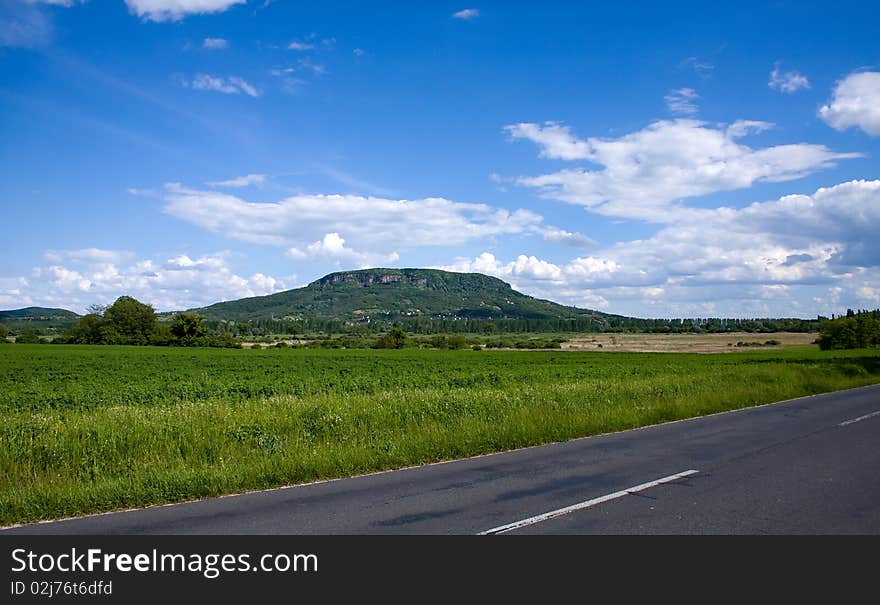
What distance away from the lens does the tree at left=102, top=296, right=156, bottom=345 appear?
96.0 m

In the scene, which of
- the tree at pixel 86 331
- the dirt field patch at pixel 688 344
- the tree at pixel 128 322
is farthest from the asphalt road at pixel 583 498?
the tree at pixel 86 331

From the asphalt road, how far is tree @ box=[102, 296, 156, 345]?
99.4 metres

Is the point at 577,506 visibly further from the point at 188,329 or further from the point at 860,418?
the point at 188,329

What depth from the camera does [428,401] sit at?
1385 cm

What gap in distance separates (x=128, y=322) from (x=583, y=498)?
10447cm

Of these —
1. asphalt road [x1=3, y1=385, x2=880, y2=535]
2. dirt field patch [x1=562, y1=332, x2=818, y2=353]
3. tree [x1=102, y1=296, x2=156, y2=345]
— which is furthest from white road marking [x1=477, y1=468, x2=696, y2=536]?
tree [x1=102, y1=296, x2=156, y2=345]

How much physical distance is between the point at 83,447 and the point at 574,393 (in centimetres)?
1153

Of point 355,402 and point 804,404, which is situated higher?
point 355,402

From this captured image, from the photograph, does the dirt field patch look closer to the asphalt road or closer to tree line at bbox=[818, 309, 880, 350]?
tree line at bbox=[818, 309, 880, 350]

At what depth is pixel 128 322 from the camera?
3831 inches

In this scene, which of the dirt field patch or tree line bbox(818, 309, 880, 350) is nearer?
tree line bbox(818, 309, 880, 350)
